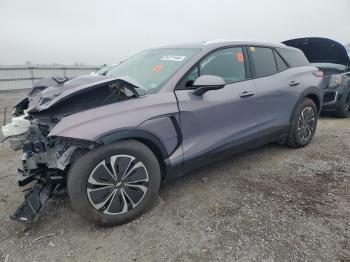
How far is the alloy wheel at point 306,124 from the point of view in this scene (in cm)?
454

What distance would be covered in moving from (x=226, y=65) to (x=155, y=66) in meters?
0.84

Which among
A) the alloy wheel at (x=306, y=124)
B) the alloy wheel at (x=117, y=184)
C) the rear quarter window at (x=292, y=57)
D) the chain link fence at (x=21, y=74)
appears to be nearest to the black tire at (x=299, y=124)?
the alloy wheel at (x=306, y=124)

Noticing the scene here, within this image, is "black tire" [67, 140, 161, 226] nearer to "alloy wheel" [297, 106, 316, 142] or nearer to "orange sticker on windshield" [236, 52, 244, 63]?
"orange sticker on windshield" [236, 52, 244, 63]

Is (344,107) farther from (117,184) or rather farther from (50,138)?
(50,138)

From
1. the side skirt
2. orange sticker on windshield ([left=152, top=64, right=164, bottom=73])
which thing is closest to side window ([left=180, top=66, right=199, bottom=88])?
orange sticker on windshield ([left=152, top=64, right=164, bottom=73])

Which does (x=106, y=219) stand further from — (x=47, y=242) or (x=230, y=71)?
(x=230, y=71)

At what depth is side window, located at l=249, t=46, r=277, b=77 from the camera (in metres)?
3.89

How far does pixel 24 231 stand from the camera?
8.93 feet

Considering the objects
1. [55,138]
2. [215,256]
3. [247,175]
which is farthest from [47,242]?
[247,175]

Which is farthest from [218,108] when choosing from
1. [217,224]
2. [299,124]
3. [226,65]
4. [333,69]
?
[333,69]

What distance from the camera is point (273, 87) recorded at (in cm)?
396

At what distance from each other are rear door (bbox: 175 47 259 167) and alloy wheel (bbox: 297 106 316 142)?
1195 millimetres

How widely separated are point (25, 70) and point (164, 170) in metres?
12.4

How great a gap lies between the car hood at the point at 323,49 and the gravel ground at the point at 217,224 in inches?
159
